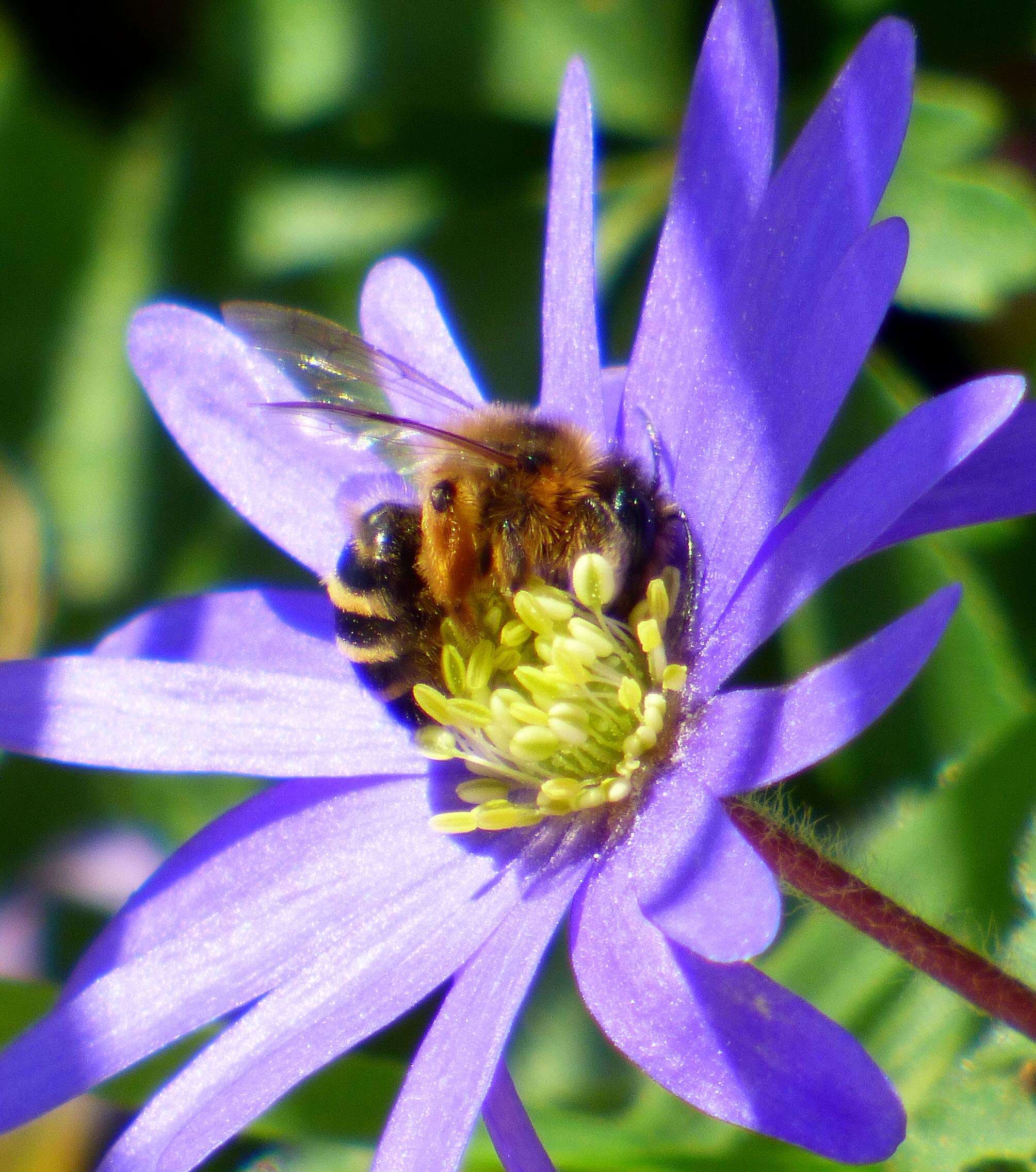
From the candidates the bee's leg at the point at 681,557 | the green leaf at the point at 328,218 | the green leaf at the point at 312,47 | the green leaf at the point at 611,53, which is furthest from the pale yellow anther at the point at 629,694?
the green leaf at the point at 312,47

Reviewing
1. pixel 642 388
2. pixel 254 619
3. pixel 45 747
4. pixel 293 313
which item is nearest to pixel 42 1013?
pixel 45 747

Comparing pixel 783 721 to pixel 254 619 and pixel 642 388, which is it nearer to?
pixel 642 388

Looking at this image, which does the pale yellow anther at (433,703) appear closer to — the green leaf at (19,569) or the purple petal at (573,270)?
the purple petal at (573,270)

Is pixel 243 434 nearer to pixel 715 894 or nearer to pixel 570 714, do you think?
pixel 570 714

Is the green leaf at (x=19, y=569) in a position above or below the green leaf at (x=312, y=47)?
below

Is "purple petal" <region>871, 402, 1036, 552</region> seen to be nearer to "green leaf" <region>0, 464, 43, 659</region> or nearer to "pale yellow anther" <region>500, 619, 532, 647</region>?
"pale yellow anther" <region>500, 619, 532, 647</region>

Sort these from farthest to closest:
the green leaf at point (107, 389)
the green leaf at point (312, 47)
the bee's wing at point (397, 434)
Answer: the green leaf at point (107, 389), the green leaf at point (312, 47), the bee's wing at point (397, 434)
